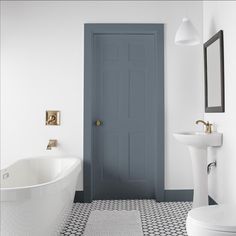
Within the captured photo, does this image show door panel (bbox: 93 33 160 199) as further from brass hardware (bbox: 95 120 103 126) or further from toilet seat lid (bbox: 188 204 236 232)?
toilet seat lid (bbox: 188 204 236 232)

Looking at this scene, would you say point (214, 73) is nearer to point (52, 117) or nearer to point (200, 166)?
point (200, 166)

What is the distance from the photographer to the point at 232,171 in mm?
2660

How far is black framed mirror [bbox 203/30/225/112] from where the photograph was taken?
2871 mm

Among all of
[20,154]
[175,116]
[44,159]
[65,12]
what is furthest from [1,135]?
[175,116]

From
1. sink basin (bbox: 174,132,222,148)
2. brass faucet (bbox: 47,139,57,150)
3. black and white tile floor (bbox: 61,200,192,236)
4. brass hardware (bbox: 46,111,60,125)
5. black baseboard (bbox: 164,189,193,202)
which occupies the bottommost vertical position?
black and white tile floor (bbox: 61,200,192,236)

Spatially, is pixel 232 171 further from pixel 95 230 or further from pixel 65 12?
pixel 65 12

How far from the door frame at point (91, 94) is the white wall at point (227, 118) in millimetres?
607

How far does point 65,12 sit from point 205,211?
272cm

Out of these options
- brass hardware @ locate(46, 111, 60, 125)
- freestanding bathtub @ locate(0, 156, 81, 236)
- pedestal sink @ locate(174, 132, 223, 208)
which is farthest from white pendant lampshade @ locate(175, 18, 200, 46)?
freestanding bathtub @ locate(0, 156, 81, 236)

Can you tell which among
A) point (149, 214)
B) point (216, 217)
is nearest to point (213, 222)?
point (216, 217)

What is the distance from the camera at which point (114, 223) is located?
9.18ft

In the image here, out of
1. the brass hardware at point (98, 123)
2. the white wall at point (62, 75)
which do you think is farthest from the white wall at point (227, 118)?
the brass hardware at point (98, 123)

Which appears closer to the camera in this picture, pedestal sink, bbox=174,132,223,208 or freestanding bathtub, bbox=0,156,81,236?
freestanding bathtub, bbox=0,156,81,236

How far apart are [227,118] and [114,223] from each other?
4.76ft
